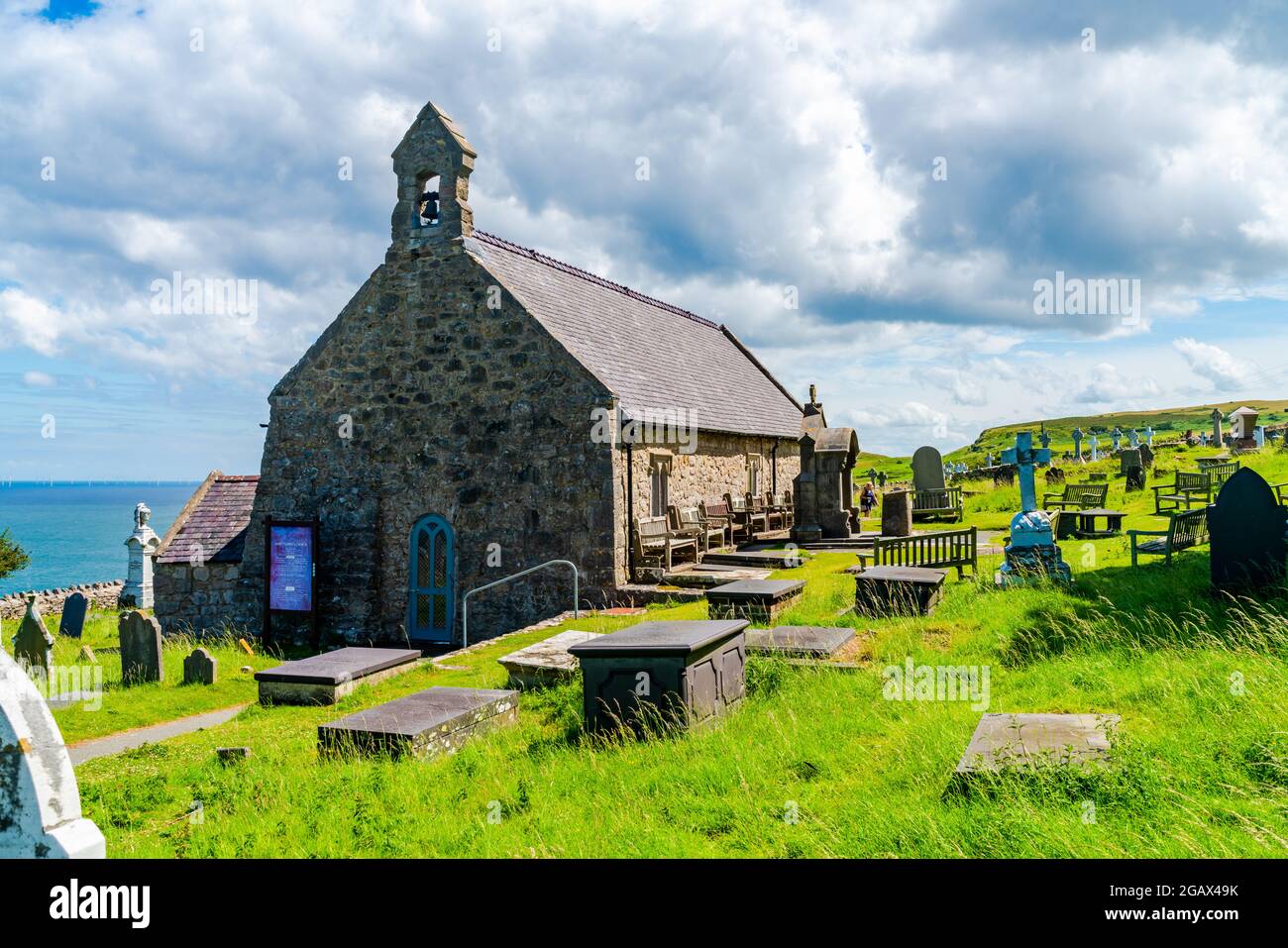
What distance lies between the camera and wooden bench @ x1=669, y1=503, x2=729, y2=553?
1980cm

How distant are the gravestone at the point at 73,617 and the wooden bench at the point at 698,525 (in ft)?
50.5

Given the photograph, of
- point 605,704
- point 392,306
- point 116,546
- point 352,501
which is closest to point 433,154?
point 392,306

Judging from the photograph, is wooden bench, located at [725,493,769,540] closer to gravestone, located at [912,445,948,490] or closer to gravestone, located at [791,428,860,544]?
gravestone, located at [791,428,860,544]

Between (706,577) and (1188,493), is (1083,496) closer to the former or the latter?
(1188,493)

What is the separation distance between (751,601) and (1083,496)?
14.0 meters

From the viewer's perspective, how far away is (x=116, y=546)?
115 m

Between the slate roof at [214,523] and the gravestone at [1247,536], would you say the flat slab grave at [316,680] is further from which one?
the gravestone at [1247,536]

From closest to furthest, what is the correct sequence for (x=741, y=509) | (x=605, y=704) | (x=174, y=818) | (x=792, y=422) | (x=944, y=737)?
(x=944, y=737), (x=174, y=818), (x=605, y=704), (x=741, y=509), (x=792, y=422)

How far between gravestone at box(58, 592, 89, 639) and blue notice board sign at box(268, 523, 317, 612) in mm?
6328

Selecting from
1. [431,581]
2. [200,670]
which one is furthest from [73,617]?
[200,670]

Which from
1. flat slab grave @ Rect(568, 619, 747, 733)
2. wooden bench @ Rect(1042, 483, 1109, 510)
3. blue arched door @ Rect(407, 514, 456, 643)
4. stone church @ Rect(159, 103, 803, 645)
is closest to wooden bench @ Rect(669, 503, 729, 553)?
stone church @ Rect(159, 103, 803, 645)

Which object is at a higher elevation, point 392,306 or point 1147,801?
point 392,306
